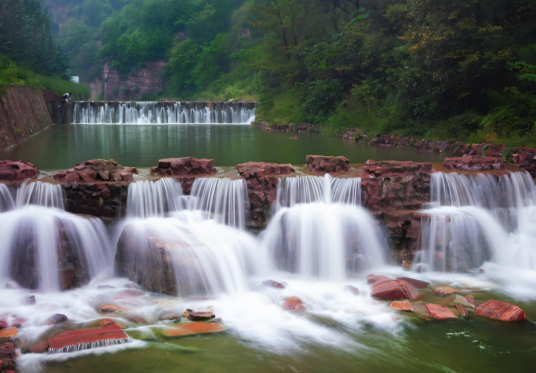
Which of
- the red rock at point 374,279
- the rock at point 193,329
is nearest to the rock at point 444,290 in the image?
the red rock at point 374,279

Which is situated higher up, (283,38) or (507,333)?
(283,38)

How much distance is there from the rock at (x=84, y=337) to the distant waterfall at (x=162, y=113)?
116 ft

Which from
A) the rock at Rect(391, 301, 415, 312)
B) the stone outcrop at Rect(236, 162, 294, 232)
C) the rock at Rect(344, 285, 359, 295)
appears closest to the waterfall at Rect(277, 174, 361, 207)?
the stone outcrop at Rect(236, 162, 294, 232)

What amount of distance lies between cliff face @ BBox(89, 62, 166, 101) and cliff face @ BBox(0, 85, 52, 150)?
173 feet

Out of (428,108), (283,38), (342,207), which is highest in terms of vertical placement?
(283,38)

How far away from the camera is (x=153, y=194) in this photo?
900cm

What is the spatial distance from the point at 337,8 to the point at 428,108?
18032 mm

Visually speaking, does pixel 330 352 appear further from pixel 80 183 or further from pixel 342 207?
pixel 80 183

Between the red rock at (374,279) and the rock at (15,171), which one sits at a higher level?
the rock at (15,171)

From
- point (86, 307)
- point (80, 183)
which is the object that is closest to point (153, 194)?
point (80, 183)

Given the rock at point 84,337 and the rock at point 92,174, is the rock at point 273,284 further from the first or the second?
the rock at point 92,174

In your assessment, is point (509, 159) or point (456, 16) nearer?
point (509, 159)

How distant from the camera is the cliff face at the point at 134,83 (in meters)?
81.9

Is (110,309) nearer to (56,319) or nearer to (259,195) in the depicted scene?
(56,319)
